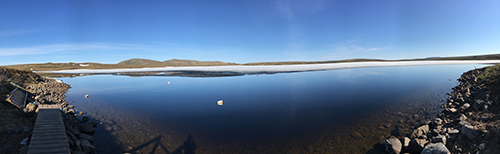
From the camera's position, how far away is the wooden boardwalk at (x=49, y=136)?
16.5 feet

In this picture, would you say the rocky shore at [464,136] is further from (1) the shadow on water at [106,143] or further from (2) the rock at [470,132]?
(1) the shadow on water at [106,143]

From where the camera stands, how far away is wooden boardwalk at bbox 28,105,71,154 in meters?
5.03

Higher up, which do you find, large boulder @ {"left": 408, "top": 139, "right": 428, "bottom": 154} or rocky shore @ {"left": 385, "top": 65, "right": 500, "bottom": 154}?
rocky shore @ {"left": 385, "top": 65, "right": 500, "bottom": 154}

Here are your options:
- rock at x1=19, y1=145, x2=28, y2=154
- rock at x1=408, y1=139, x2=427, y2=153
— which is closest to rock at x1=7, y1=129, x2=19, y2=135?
rock at x1=19, y1=145, x2=28, y2=154

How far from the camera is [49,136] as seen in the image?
5668 mm

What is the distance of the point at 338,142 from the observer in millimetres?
6781

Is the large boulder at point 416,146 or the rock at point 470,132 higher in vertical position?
the rock at point 470,132

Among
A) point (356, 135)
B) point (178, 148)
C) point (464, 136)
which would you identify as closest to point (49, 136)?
point (178, 148)

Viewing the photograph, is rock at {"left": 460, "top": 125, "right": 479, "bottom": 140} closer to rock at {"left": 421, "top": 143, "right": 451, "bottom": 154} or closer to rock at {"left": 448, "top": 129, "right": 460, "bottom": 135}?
rock at {"left": 448, "top": 129, "right": 460, "bottom": 135}

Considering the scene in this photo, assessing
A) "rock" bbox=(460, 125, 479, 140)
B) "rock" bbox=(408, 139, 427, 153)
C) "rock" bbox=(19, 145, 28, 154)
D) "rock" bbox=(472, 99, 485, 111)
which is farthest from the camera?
"rock" bbox=(472, 99, 485, 111)

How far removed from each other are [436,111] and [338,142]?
285 inches

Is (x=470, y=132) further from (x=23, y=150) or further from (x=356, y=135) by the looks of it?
(x=23, y=150)

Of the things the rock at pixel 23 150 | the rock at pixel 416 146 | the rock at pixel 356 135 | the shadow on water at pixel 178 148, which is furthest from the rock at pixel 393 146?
the rock at pixel 23 150

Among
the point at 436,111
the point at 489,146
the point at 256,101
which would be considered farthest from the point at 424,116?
the point at 256,101
